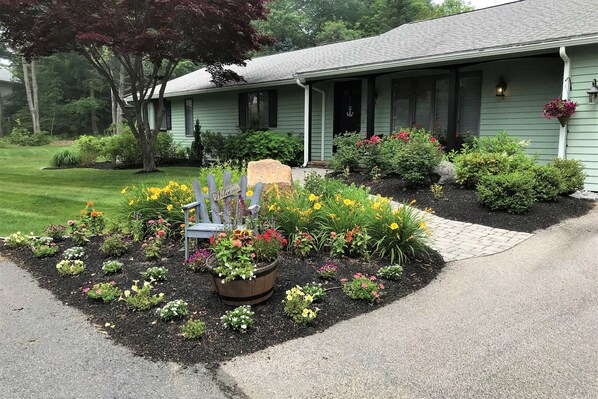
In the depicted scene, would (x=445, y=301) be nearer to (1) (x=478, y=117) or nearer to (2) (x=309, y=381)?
(2) (x=309, y=381)

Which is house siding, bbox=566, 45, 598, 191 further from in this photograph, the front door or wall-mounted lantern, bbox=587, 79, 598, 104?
the front door

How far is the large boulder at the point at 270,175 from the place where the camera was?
5.79 m

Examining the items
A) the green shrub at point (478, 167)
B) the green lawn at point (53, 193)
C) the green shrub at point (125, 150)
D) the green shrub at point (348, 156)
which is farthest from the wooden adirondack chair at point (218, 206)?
the green shrub at point (125, 150)

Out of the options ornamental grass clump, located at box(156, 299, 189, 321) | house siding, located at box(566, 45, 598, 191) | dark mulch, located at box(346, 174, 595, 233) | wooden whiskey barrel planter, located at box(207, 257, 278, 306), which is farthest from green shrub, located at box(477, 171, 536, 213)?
ornamental grass clump, located at box(156, 299, 189, 321)

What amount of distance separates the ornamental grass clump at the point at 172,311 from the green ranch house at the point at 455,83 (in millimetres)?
8095

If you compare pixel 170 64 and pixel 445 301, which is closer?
pixel 445 301

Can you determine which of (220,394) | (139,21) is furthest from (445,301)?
(139,21)

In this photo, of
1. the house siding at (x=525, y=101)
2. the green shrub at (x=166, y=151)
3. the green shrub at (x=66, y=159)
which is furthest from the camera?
the green shrub at (x=166, y=151)

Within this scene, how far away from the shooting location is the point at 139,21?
11.7 m

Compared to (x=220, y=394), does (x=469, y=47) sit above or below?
above

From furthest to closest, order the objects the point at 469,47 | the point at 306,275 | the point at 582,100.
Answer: the point at 469,47 → the point at 582,100 → the point at 306,275

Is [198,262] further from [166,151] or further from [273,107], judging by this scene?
[166,151]

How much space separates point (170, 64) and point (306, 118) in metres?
4.35

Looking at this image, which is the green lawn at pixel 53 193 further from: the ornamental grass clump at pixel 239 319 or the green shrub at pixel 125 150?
the ornamental grass clump at pixel 239 319
